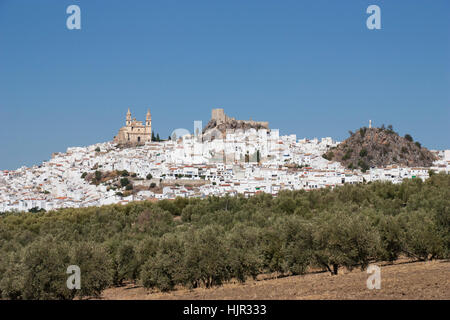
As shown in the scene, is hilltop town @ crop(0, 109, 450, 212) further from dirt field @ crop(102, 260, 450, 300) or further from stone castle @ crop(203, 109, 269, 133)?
dirt field @ crop(102, 260, 450, 300)

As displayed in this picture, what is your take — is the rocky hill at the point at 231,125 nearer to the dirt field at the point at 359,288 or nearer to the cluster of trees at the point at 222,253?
the cluster of trees at the point at 222,253

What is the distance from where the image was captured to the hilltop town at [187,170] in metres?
86.1

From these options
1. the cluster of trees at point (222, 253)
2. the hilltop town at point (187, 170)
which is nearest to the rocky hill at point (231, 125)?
the hilltop town at point (187, 170)

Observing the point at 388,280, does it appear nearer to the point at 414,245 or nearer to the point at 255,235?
the point at 414,245

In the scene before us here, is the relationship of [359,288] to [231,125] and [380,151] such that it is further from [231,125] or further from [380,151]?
[231,125]

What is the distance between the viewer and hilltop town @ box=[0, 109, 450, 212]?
8606 centimetres

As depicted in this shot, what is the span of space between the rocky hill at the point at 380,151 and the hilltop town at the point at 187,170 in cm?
306

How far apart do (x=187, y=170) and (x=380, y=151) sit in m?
41.4

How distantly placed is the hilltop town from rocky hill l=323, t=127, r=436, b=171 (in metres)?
3.06

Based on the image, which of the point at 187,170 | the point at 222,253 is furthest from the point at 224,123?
the point at 222,253

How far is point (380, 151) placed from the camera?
109250 millimetres

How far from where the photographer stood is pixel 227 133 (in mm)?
138500

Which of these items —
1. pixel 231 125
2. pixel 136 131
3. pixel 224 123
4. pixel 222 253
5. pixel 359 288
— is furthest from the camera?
pixel 136 131

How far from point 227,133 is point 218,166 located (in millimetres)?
30194
